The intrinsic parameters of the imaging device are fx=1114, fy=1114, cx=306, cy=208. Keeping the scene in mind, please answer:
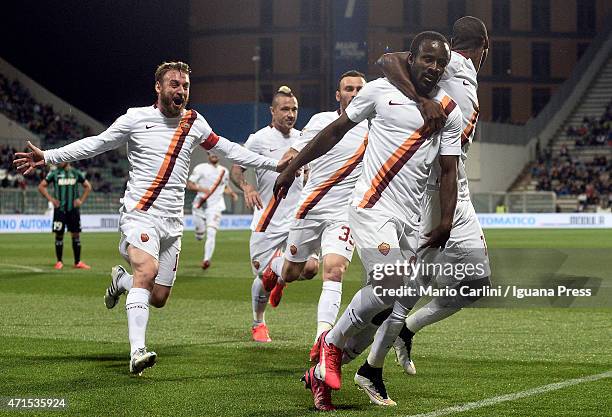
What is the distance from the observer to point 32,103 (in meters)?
53.4

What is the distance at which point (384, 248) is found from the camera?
259 inches

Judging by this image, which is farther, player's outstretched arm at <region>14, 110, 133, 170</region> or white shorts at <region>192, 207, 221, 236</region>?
white shorts at <region>192, 207, 221, 236</region>

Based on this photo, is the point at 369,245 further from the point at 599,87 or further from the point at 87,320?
the point at 599,87

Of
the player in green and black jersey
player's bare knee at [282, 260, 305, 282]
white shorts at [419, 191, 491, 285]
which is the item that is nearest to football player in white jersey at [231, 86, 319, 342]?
player's bare knee at [282, 260, 305, 282]

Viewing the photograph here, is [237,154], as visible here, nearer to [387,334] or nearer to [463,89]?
[463,89]

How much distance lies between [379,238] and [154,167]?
2.70 metres

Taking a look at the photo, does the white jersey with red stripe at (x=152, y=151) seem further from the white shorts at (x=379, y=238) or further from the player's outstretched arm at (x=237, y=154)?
the white shorts at (x=379, y=238)

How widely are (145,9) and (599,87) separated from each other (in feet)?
91.8

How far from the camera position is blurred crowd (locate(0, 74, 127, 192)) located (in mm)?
49156

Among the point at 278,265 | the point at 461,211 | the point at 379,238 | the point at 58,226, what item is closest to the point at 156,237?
the point at 278,265

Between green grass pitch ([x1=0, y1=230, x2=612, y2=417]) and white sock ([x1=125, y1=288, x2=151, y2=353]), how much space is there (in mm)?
266

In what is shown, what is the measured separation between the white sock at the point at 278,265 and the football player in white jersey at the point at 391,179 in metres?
3.52
